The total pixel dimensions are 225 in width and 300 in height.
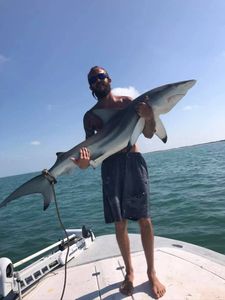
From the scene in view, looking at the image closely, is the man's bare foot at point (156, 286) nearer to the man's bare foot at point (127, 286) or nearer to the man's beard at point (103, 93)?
the man's bare foot at point (127, 286)

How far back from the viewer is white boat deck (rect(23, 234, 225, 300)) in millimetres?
3889

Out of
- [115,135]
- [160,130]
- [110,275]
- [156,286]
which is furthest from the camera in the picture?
[110,275]

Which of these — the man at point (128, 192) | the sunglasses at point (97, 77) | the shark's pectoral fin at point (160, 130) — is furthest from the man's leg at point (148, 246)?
the sunglasses at point (97, 77)

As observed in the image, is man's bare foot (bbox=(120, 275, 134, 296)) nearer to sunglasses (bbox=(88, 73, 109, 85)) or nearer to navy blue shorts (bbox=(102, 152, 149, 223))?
navy blue shorts (bbox=(102, 152, 149, 223))

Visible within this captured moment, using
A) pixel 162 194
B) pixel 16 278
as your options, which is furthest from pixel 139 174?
pixel 162 194

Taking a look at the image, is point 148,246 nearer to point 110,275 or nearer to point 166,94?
point 110,275

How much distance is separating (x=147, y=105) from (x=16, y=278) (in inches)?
135

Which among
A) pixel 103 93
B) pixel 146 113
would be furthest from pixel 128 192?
pixel 103 93

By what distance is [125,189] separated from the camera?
13.8 feet

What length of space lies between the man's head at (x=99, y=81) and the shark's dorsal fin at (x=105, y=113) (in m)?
0.41

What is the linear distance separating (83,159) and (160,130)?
1.29 meters

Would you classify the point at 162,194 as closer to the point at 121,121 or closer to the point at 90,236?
the point at 90,236

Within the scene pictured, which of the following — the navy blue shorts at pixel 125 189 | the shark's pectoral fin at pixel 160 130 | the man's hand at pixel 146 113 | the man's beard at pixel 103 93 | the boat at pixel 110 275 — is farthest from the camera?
the man's beard at pixel 103 93

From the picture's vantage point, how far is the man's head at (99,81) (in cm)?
446
